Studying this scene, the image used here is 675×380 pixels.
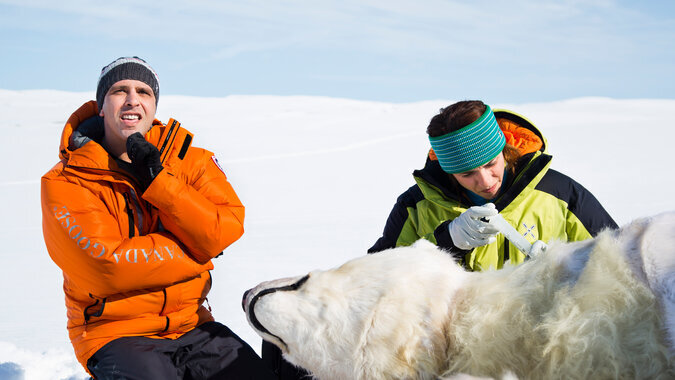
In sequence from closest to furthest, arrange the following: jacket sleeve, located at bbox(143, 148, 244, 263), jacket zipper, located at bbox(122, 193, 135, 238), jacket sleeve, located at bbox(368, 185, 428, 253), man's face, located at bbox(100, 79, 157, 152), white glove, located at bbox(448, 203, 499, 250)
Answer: white glove, located at bbox(448, 203, 499, 250) → jacket sleeve, located at bbox(143, 148, 244, 263) → jacket zipper, located at bbox(122, 193, 135, 238) → man's face, located at bbox(100, 79, 157, 152) → jacket sleeve, located at bbox(368, 185, 428, 253)

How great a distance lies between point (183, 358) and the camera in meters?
2.65

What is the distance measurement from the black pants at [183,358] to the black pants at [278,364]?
0.05m

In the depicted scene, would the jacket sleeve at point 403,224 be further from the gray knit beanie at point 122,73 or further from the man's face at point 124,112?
the gray knit beanie at point 122,73

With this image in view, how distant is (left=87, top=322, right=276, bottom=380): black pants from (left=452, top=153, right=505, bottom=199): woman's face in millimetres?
1242

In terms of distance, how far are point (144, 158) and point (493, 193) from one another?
156 centimetres

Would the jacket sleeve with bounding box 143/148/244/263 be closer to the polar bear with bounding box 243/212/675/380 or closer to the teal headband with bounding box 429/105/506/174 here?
the polar bear with bounding box 243/212/675/380

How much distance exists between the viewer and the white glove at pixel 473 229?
2354 millimetres

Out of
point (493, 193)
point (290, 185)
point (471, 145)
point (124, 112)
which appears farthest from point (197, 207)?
point (290, 185)

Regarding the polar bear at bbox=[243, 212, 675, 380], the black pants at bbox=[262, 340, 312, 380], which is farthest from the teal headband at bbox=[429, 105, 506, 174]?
the black pants at bbox=[262, 340, 312, 380]

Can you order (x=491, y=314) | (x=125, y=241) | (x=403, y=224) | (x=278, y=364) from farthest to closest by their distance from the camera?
(x=403, y=224), (x=278, y=364), (x=125, y=241), (x=491, y=314)

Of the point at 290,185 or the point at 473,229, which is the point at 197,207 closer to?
the point at 473,229

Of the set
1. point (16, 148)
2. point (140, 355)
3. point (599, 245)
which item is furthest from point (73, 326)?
point (16, 148)

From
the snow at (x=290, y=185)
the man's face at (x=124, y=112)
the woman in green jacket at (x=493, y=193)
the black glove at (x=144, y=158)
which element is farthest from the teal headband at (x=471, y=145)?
the snow at (x=290, y=185)

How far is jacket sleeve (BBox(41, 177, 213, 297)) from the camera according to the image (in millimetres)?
2398
